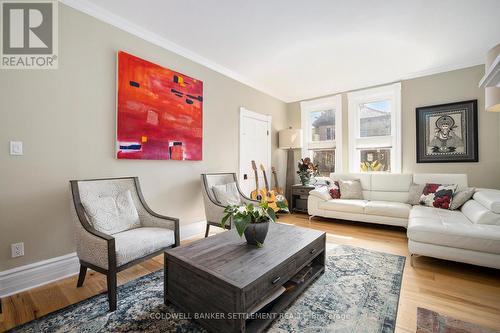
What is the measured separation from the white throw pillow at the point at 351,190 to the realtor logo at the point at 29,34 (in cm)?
434

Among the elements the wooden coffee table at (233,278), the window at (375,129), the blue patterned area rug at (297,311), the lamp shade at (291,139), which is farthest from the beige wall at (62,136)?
the window at (375,129)

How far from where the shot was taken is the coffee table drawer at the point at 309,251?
1692mm

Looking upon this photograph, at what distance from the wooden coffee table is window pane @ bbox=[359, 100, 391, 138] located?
345cm

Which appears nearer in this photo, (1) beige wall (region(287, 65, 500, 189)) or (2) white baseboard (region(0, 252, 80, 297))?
(2) white baseboard (region(0, 252, 80, 297))

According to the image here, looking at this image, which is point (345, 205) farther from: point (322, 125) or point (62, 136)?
point (62, 136)

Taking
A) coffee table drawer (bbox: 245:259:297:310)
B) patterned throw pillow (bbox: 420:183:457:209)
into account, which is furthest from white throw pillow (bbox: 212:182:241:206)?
patterned throw pillow (bbox: 420:183:457:209)

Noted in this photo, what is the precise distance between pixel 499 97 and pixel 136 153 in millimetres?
3074

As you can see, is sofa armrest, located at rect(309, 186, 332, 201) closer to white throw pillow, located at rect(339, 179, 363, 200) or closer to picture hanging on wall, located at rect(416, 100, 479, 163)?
white throw pillow, located at rect(339, 179, 363, 200)

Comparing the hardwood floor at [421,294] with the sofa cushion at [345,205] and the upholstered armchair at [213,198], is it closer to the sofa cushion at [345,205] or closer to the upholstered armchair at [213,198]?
the upholstered armchair at [213,198]

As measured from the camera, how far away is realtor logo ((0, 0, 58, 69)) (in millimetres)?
1885

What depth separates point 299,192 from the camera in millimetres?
4664

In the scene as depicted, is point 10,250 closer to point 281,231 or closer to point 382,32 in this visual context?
point 281,231

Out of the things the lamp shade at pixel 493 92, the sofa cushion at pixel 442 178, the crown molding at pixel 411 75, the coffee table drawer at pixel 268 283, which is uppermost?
the crown molding at pixel 411 75

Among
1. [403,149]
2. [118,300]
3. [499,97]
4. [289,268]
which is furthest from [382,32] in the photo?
[118,300]
